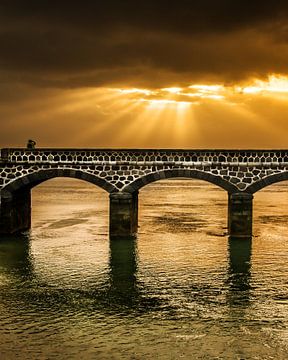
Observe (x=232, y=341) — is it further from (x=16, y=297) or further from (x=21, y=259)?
(x=21, y=259)

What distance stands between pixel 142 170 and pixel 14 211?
7164 millimetres

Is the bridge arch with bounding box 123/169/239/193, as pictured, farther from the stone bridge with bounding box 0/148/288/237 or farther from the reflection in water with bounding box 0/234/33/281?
the reflection in water with bounding box 0/234/33/281

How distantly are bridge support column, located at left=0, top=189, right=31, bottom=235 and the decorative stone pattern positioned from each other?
1.90 meters

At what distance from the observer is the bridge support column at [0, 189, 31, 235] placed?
1196 inches

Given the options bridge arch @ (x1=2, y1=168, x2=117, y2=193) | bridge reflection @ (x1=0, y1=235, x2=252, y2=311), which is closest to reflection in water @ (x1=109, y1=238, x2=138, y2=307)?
bridge reflection @ (x1=0, y1=235, x2=252, y2=311)

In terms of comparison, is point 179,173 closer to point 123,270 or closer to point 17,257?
point 123,270

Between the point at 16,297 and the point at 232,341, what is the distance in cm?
715

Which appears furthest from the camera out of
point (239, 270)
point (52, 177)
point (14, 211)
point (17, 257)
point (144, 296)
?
point (14, 211)

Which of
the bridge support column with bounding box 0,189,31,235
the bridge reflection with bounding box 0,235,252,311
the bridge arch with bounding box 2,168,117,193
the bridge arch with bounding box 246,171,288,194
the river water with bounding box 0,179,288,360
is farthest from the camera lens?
the bridge support column with bounding box 0,189,31,235

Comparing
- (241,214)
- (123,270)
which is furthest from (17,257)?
(241,214)

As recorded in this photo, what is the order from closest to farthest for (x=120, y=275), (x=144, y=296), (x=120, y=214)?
1. (x=144, y=296)
2. (x=120, y=275)
3. (x=120, y=214)

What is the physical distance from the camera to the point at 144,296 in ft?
60.8

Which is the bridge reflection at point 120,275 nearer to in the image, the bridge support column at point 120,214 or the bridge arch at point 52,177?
the bridge support column at point 120,214

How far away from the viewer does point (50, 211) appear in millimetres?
48094
